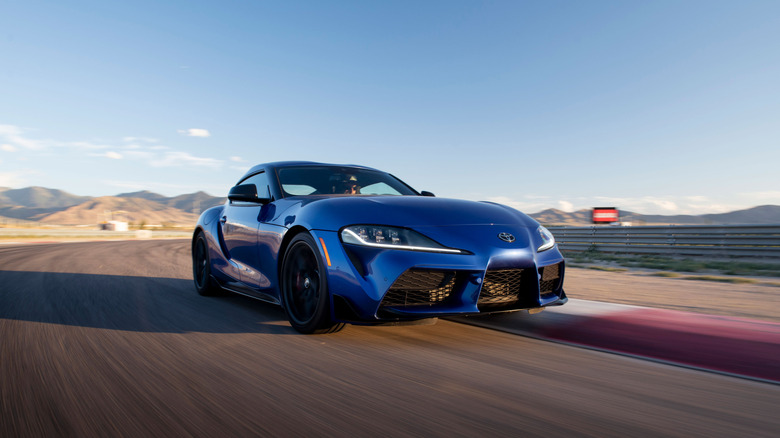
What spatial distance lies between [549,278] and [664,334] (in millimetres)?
811

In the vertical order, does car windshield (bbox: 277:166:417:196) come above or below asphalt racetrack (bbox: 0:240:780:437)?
above

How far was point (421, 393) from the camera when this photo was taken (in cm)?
227

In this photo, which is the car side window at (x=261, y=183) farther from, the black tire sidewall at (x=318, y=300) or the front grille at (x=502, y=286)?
the front grille at (x=502, y=286)

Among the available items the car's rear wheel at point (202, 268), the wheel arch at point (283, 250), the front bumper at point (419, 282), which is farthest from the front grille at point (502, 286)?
the car's rear wheel at point (202, 268)

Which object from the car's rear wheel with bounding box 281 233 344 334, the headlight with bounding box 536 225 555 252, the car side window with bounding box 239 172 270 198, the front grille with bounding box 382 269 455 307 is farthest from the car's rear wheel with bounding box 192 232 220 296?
the headlight with bounding box 536 225 555 252

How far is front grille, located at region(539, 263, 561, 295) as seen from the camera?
10.7 feet

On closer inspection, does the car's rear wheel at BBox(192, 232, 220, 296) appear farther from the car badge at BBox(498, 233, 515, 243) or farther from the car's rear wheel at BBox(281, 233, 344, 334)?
the car badge at BBox(498, 233, 515, 243)

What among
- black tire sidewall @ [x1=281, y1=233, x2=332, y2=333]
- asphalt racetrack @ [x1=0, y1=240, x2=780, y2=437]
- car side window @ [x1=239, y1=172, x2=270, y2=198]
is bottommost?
asphalt racetrack @ [x1=0, y1=240, x2=780, y2=437]

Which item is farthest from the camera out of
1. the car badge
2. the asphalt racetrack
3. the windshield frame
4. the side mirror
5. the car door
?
the windshield frame

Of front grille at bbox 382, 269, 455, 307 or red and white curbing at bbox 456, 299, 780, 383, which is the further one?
front grille at bbox 382, 269, 455, 307

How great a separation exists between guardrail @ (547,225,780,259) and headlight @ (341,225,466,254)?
10155 mm

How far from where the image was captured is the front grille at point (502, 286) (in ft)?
9.92

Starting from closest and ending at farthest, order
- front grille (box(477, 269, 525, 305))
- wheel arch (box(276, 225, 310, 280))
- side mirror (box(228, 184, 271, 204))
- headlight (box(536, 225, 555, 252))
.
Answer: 1. front grille (box(477, 269, 525, 305))
2. headlight (box(536, 225, 555, 252))
3. wheel arch (box(276, 225, 310, 280))
4. side mirror (box(228, 184, 271, 204))

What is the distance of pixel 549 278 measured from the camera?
11.0 ft
